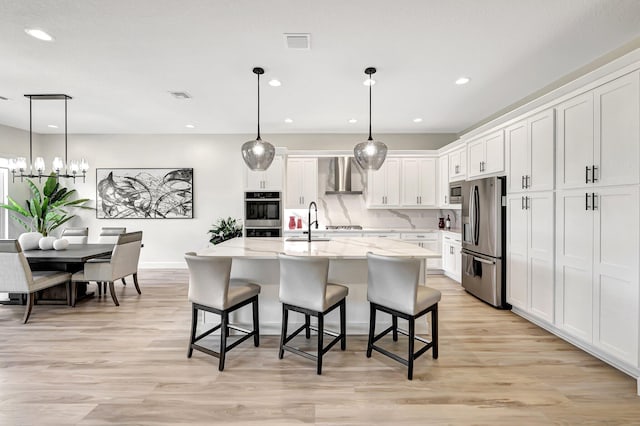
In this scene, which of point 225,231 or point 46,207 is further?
point 225,231

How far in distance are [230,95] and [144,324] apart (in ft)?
9.74

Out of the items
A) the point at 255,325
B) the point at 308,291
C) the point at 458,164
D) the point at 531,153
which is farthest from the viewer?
the point at 458,164

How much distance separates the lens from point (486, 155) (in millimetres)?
4285

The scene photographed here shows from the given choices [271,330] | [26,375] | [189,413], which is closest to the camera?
[189,413]

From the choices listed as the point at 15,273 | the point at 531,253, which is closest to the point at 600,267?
the point at 531,253

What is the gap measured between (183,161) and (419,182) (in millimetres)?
4721

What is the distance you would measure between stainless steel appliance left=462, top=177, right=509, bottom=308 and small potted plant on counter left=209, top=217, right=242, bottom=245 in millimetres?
3940

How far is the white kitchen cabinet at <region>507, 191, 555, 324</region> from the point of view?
123 inches

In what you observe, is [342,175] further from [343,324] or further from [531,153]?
[343,324]

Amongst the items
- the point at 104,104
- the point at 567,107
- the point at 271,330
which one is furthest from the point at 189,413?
the point at 104,104

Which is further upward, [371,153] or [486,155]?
[486,155]

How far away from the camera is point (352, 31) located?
2.64 meters

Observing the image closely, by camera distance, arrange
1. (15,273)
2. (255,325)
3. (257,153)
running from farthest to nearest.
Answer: (15,273) < (257,153) < (255,325)

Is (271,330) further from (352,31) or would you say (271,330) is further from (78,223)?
(78,223)
